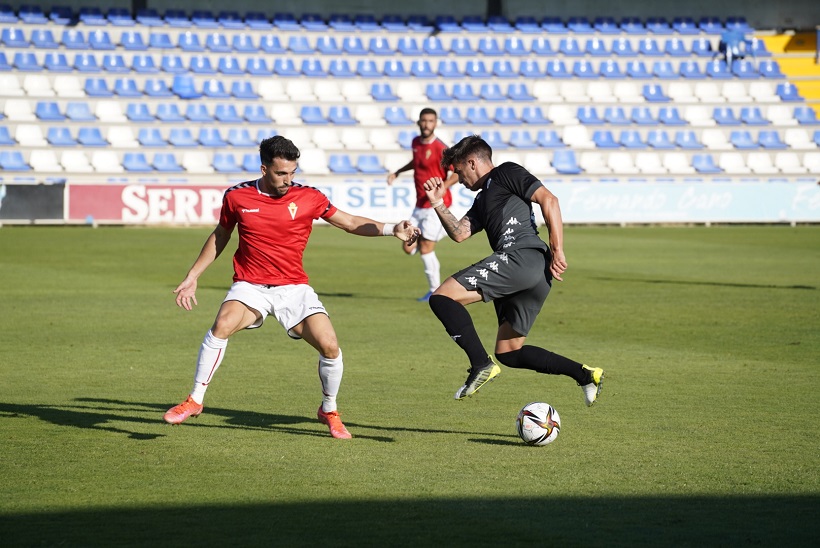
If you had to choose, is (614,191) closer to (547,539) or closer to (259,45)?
(259,45)

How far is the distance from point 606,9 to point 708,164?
29.4 ft

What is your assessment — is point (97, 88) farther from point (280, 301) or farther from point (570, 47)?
point (280, 301)

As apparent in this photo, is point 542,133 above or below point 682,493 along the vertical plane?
above

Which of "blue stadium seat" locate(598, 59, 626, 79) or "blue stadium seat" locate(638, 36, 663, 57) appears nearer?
"blue stadium seat" locate(598, 59, 626, 79)

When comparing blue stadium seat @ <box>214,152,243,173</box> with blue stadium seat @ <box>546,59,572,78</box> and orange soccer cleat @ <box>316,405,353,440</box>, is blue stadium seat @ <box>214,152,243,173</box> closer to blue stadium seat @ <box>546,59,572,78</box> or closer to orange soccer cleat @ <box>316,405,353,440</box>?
blue stadium seat @ <box>546,59,572,78</box>

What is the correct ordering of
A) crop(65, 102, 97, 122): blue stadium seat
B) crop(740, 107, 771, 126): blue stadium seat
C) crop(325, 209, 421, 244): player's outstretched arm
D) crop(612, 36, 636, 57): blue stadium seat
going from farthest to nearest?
crop(612, 36, 636, 57): blue stadium seat < crop(740, 107, 771, 126): blue stadium seat < crop(65, 102, 97, 122): blue stadium seat < crop(325, 209, 421, 244): player's outstretched arm

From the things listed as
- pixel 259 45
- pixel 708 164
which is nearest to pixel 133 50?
pixel 259 45

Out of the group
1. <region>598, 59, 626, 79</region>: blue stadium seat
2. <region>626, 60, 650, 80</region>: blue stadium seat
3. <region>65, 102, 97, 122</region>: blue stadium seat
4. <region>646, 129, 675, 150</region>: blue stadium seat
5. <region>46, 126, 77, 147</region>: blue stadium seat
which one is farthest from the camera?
<region>626, 60, 650, 80</region>: blue stadium seat

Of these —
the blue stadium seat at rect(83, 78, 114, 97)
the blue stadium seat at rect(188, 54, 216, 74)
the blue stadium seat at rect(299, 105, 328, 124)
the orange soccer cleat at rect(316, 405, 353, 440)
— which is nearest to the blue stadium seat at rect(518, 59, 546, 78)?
the blue stadium seat at rect(299, 105, 328, 124)

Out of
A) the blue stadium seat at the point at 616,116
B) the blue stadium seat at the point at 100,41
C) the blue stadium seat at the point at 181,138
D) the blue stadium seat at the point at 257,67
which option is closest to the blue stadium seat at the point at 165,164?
the blue stadium seat at the point at 181,138

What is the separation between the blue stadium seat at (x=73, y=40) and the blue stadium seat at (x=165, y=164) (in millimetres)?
5268

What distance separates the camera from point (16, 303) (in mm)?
14734

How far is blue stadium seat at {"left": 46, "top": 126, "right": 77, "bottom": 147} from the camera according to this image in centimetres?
3312

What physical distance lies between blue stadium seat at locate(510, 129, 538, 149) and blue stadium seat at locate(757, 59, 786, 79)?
9.91 metres
